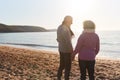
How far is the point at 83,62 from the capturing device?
6723 mm

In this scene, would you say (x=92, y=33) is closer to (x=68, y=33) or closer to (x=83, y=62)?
(x=83, y=62)

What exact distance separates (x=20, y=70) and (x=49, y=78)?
175cm

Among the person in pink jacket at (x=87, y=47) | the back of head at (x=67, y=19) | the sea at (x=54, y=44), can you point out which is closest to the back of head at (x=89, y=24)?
the person in pink jacket at (x=87, y=47)

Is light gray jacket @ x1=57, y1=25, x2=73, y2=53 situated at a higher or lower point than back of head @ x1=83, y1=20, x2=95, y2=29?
lower

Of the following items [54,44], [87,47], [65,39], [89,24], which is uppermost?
[89,24]

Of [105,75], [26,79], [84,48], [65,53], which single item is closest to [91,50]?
[84,48]

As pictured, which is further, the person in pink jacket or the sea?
the sea

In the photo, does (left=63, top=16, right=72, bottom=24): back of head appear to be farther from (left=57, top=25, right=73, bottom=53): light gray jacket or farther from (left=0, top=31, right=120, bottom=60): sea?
(left=0, top=31, right=120, bottom=60): sea

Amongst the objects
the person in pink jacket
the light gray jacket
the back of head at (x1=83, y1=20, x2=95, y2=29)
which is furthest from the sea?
the back of head at (x1=83, y1=20, x2=95, y2=29)

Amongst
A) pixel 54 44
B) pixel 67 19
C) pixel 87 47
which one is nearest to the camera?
pixel 87 47

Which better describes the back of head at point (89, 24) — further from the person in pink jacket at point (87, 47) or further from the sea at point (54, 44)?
the sea at point (54, 44)

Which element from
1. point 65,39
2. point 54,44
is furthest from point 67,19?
point 54,44

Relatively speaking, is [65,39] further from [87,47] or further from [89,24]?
[89,24]

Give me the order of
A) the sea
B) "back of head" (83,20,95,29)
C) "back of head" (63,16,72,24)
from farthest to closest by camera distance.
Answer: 1. the sea
2. "back of head" (63,16,72,24)
3. "back of head" (83,20,95,29)
